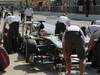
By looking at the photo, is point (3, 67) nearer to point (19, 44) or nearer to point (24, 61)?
point (24, 61)

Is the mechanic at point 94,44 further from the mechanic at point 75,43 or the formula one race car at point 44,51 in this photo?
the mechanic at point 75,43

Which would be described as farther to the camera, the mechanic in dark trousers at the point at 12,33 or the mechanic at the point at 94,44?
the mechanic in dark trousers at the point at 12,33

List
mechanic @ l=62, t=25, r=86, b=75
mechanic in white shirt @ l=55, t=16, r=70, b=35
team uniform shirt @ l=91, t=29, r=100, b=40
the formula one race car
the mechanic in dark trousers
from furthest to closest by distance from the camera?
the mechanic in dark trousers → mechanic in white shirt @ l=55, t=16, r=70, b=35 → the formula one race car → team uniform shirt @ l=91, t=29, r=100, b=40 → mechanic @ l=62, t=25, r=86, b=75

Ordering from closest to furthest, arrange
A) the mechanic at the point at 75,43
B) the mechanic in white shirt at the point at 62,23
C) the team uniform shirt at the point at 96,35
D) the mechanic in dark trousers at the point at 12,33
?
the mechanic at the point at 75,43
the team uniform shirt at the point at 96,35
the mechanic in white shirt at the point at 62,23
the mechanic in dark trousers at the point at 12,33

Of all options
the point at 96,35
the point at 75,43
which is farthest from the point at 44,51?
the point at 75,43

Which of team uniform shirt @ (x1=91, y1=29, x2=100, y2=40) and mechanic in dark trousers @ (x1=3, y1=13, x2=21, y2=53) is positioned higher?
team uniform shirt @ (x1=91, y1=29, x2=100, y2=40)

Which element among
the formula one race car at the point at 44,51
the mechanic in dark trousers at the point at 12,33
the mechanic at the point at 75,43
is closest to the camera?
the mechanic at the point at 75,43

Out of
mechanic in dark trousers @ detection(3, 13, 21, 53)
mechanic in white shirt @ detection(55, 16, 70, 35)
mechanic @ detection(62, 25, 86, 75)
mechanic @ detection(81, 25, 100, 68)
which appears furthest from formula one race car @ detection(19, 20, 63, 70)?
mechanic in dark trousers @ detection(3, 13, 21, 53)

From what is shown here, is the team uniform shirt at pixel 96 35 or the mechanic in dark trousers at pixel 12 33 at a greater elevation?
the team uniform shirt at pixel 96 35

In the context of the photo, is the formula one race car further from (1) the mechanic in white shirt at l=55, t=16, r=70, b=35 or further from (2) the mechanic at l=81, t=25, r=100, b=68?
(1) the mechanic in white shirt at l=55, t=16, r=70, b=35

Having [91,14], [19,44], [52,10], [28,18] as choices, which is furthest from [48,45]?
[52,10]

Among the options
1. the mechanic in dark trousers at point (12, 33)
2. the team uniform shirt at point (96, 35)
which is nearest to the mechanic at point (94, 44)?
the team uniform shirt at point (96, 35)

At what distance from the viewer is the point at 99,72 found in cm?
907

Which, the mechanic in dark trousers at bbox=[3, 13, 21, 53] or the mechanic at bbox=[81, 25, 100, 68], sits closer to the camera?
the mechanic at bbox=[81, 25, 100, 68]
